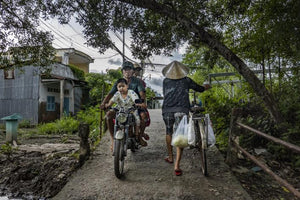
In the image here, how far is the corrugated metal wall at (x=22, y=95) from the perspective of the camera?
51.9 feet

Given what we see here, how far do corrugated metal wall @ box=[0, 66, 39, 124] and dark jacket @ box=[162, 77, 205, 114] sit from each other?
14262mm

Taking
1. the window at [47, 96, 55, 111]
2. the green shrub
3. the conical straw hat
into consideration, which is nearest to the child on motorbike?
the conical straw hat

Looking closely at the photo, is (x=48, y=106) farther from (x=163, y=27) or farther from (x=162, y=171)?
(x=162, y=171)

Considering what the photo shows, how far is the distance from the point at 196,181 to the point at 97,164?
1982 mm

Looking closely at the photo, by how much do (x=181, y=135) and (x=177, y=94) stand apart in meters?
0.78

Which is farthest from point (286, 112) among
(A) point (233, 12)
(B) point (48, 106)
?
(B) point (48, 106)

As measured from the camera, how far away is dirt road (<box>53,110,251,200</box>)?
3113mm

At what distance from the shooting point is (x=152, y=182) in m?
3.50

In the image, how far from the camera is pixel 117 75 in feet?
69.2

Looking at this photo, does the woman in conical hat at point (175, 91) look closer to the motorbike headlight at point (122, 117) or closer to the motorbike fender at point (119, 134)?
the motorbike headlight at point (122, 117)

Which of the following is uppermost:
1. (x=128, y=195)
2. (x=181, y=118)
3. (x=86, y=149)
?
(x=181, y=118)

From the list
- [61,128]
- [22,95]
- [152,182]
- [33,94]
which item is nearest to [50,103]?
[33,94]

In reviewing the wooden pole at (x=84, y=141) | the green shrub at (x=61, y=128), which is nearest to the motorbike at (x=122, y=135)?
the wooden pole at (x=84, y=141)

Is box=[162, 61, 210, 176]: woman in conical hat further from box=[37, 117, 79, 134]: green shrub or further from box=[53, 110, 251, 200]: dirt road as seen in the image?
box=[37, 117, 79, 134]: green shrub
